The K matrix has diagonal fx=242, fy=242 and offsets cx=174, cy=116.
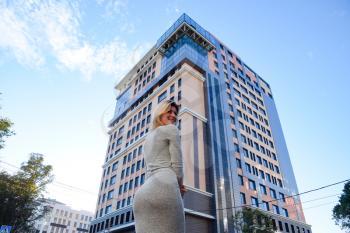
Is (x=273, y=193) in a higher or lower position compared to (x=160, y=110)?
higher

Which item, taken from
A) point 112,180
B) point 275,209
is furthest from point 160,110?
point 112,180

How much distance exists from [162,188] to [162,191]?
3 centimetres

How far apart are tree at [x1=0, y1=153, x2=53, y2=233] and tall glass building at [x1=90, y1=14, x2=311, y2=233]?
1209cm

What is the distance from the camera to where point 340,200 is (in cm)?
2584

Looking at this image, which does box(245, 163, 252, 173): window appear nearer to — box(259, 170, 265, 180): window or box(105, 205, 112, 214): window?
box(259, 170, 265, 180): window

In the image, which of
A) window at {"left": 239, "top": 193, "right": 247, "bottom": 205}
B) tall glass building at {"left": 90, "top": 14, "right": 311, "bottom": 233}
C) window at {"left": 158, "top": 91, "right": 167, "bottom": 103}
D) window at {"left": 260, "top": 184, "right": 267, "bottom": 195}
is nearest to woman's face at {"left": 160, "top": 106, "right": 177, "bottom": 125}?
tall glass building at {"left": 90, "top": 14, "right": 311, "bottom": 233}

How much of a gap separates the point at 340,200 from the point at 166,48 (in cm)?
3607

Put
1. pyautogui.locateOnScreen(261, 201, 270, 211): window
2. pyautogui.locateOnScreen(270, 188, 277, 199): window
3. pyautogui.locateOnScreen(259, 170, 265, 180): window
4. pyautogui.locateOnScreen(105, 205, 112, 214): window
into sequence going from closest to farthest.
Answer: pyautogui.locateOnScreen(261, 201, 270, 211): window
pyautogui.locateOnScreen(270, 188, 277, 199): window
pyautogui.locateOnScreen(259, 170, 265, 180): window
pyautogui.locateOnScreen(105, 205, 112, 214): window

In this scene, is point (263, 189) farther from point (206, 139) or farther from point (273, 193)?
point (206, 139)

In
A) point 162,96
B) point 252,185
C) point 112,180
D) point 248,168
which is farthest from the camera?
point 112,180

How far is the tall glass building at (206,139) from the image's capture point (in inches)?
1161

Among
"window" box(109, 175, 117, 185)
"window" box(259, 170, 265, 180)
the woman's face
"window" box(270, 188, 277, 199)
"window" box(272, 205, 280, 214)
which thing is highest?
"window" box(109, 175, 117, 185)

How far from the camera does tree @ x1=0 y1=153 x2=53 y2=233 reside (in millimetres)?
20370

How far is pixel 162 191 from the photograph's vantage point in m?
2.16
